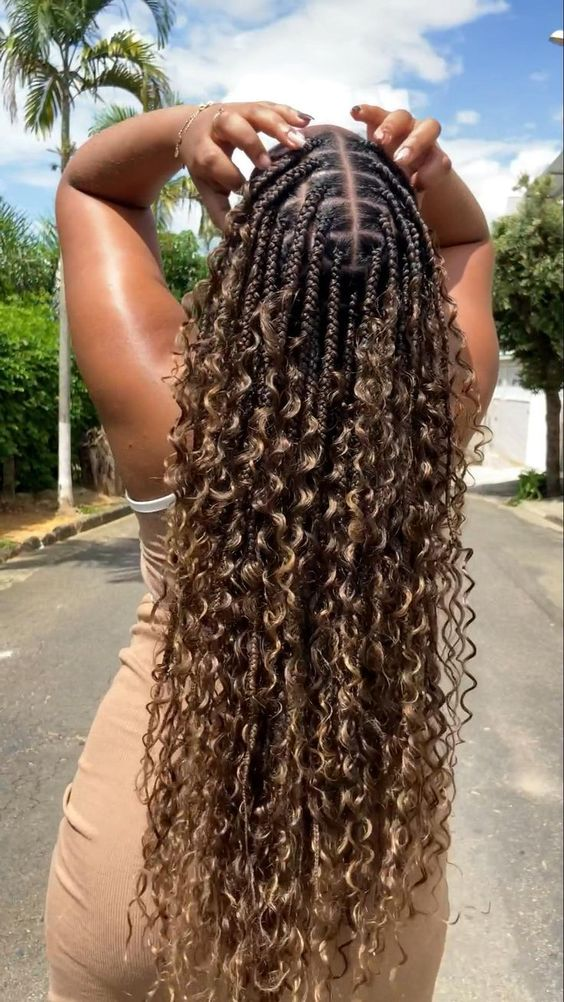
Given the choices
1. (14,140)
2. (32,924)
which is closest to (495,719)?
(32,924)

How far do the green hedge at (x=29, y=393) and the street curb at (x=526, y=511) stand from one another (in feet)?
33.3

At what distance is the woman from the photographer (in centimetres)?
101

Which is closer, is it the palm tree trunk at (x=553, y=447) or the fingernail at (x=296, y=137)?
the fingernail at (x=296, y=137)

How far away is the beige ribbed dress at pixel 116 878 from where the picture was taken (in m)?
1.05

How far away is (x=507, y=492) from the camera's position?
16016 millimetres

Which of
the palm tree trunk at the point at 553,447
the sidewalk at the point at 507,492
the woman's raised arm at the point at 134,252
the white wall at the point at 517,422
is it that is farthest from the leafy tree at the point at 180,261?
the white wall at the point at 517,422

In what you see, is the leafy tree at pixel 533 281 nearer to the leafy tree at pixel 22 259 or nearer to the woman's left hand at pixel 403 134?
the leafy tree at pixel 22 259

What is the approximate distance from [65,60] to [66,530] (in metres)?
1.03

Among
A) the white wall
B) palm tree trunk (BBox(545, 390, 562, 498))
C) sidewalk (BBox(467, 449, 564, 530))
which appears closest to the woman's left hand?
sidewalk (BBox(467, 449, 564, 530))

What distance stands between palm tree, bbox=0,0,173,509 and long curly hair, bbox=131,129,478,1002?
17.3 inches

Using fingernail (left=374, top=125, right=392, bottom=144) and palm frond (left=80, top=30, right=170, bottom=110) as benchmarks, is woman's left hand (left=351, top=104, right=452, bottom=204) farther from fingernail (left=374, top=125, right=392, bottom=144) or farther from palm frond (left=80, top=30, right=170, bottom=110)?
palm frond (left=80, top=30, right=170, bottom=110)

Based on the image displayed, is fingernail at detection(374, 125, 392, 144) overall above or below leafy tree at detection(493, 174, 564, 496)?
below

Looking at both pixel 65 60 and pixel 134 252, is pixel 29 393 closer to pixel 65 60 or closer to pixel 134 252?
pixel 65 60

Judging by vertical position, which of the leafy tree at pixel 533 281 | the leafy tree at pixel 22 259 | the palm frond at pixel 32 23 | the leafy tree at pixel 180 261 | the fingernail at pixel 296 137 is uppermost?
the leafy tree at pixel 533 281
